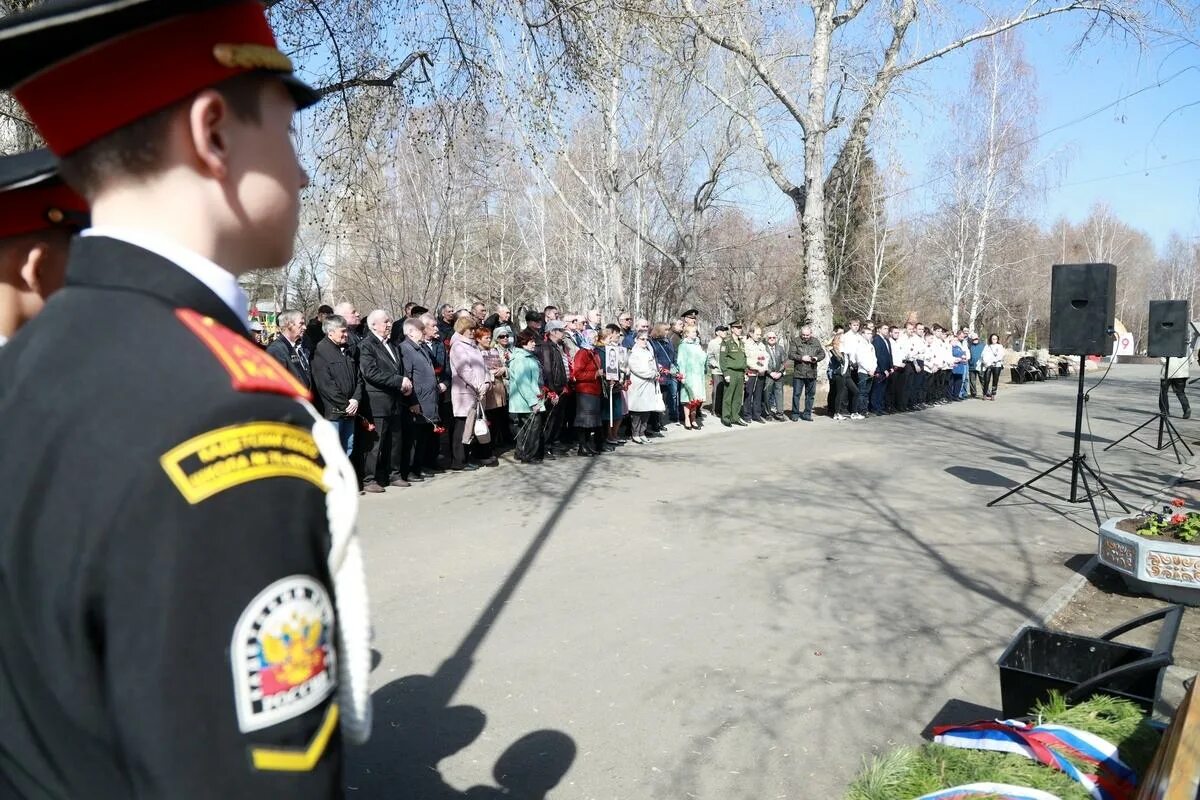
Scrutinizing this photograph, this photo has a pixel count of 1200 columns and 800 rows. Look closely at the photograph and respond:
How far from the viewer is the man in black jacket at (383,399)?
917 centimetres

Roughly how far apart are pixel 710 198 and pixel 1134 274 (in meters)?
68.3

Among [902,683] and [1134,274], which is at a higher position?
[1134,274]

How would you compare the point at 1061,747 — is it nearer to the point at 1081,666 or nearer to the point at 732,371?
the point at 1081,666

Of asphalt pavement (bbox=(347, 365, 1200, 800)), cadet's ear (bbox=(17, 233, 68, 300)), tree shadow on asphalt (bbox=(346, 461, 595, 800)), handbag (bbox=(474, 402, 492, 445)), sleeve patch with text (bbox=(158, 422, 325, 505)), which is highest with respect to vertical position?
cadet's ear (bbox=(17, 233, 68, 300))

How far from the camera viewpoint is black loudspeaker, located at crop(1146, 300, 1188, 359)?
13711 mm

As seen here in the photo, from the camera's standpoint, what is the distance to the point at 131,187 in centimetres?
99

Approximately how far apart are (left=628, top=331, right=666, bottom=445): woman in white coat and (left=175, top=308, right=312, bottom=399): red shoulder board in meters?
12.5

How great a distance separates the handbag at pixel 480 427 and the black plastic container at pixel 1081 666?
7.74 meters

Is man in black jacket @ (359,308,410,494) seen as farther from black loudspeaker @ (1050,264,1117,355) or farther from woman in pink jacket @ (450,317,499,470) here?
black loudspeaker @ (1050,264,1117,355)

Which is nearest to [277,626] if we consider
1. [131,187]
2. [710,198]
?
[131,187]

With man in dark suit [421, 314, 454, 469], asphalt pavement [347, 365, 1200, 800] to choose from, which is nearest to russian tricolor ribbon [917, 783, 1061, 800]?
asphalt pavement [347, 365, 1200, 800]

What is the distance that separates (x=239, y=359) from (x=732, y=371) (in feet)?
50.0

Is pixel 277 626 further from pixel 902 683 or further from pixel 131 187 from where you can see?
pixel 902 683

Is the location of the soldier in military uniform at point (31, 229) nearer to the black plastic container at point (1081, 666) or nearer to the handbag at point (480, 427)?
the black plastic container at point (1081, 666)
